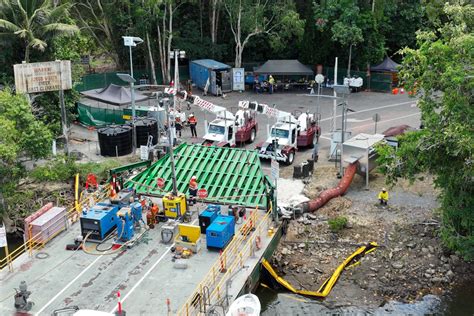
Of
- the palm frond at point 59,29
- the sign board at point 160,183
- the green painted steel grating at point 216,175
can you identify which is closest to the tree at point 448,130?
the green painted steel grating at point 216,175

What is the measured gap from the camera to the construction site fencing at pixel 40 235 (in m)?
Answer: 20.5

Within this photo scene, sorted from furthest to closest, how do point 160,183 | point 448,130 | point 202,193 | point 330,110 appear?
point 330,110 → point 160,183 → point 202,193 → point 448,130

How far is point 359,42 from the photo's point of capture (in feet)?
170

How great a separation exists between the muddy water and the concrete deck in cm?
169

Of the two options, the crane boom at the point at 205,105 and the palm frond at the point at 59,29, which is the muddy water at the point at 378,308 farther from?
the palm frond at the point at 59,29

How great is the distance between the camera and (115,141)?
3297 cm

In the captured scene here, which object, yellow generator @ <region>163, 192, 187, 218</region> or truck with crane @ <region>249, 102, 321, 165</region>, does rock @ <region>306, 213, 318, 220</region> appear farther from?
yellow generator @ <region>163, 192, 187, 218</region>

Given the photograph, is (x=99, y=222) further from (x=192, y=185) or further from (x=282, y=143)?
(x=282, y=143)

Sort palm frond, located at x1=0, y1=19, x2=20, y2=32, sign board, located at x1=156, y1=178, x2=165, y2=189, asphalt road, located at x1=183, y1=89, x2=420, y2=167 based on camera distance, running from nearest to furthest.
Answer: sign board, located at x1=156, y1=178, x2=165, y2=189, palm frond, located at x1=0, y1=19, x2=20, y2=32, asphalt road, located at x1=183, y1=89, x2=420, y2=167

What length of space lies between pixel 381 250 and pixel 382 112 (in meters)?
23.1

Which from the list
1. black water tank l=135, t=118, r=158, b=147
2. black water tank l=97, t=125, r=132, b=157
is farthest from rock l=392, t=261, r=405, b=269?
black water tank l=135, t=118, r=158, b=147

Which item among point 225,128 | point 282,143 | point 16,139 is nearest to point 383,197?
point 282,143

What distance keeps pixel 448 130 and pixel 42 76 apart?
67.4ft

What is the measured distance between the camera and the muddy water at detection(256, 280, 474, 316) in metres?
19.6
